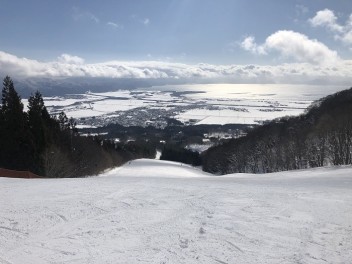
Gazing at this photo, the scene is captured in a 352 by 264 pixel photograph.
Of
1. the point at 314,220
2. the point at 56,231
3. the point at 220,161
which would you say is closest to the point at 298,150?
the point at 220,161

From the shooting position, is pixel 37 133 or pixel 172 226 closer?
pixel 172 226

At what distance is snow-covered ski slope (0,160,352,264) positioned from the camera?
29.5 ft

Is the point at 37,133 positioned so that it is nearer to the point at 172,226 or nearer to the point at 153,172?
the point at 153,172

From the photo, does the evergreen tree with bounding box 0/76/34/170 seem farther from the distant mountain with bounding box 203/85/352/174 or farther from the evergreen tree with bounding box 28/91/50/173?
the distant mountain with bounding box 203/85/352/174

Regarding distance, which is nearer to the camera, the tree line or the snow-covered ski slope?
the snow-covered ski slope

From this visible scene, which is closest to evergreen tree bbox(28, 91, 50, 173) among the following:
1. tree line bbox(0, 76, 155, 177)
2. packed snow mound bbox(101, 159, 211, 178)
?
tree line bbox(0, 76, 155, 177)

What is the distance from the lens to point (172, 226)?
438 inches

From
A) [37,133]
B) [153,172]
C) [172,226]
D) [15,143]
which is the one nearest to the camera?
[172,226]

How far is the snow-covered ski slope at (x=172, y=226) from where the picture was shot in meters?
9.00

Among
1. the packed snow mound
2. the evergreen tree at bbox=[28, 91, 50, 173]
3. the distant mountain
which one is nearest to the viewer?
the evergreen tree at bbox=[28, 91, 50, 173]

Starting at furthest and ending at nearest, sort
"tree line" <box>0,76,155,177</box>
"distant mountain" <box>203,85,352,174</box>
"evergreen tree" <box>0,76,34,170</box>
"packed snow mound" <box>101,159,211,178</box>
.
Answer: "distant mountain" <box>203,85,352,174</box>, "packed snow mound" <box>101,159,211,178</box>, "tree line" <box>0,76,155,177</box>, "evergreen tree" <box>0,76,34,170</box>

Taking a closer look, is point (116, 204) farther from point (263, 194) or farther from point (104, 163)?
point (104, 163)

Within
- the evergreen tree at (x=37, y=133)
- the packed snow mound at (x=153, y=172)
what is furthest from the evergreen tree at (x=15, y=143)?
the packed snow mound at (x=153, y=172)

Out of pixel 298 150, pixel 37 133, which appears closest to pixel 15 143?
pixel 37 133
